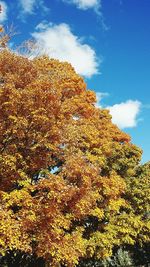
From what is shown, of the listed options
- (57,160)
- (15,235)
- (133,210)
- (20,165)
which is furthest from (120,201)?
(15,235)

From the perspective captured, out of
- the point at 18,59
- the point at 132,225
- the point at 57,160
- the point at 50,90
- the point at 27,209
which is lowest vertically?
the point at 27,209

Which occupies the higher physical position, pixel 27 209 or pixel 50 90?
pixel 50 90

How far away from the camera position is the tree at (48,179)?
57.5 feet

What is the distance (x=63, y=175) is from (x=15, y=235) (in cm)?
469

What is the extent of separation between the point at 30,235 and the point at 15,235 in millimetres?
1853

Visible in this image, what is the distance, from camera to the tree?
1752 centimetres

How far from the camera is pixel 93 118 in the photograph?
2880 cm

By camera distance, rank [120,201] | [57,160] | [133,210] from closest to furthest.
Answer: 1. [57,160]
2. [120,201]
3. [133,210]

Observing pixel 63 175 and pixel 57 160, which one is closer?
pixel 63 175

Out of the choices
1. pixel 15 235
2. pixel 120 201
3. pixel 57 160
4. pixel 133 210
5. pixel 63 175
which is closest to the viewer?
pixel 15 235

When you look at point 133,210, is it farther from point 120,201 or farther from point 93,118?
point 93,118

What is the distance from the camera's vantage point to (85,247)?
22.1 metres

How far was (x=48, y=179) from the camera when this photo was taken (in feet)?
59.6

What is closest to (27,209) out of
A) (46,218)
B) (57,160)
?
(46,218)
